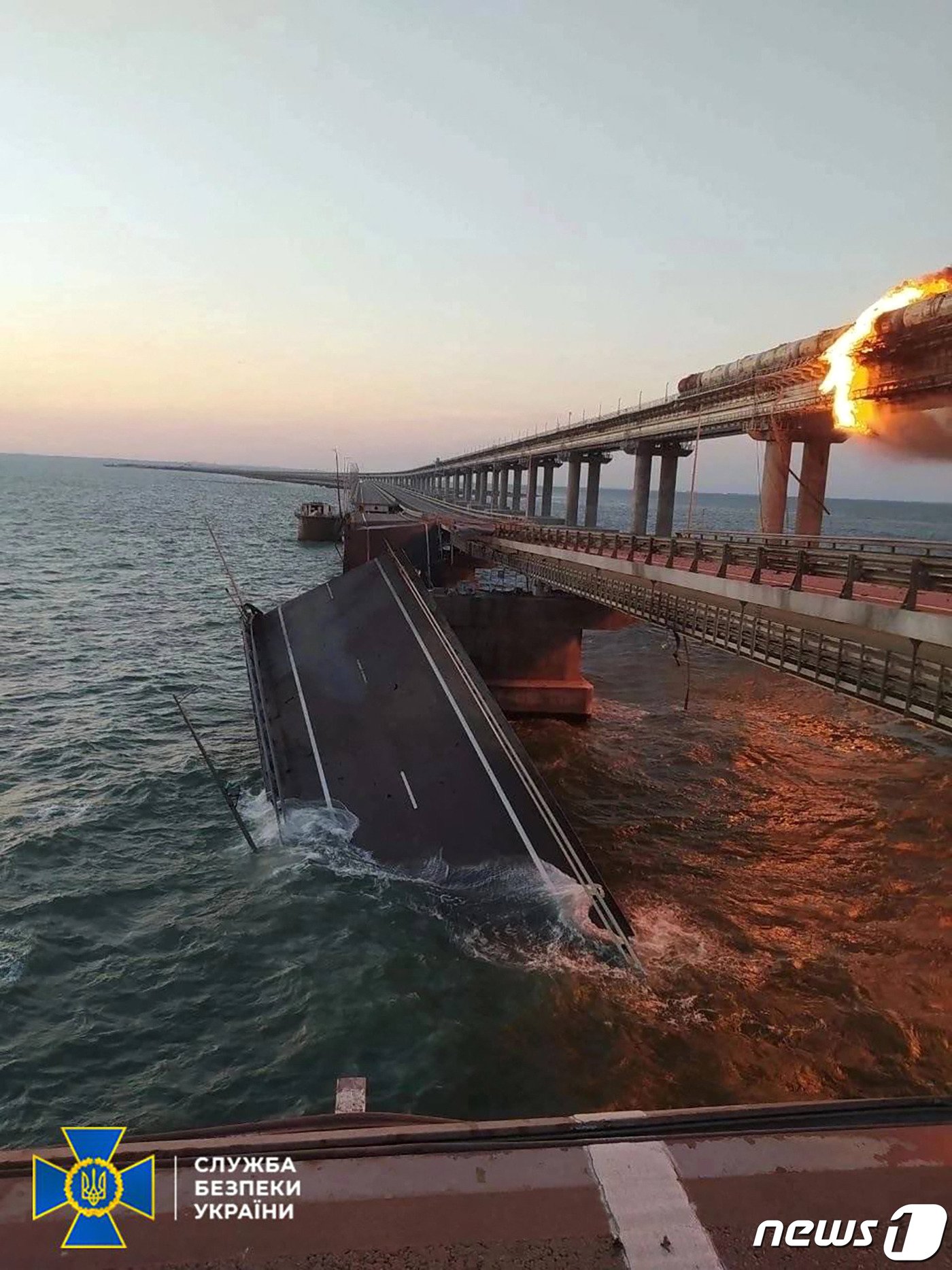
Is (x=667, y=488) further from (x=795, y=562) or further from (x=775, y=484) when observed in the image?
(x=795, y=562)

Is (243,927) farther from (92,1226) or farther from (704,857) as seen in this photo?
(704,857)

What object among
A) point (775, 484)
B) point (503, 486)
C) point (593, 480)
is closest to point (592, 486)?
point (593, 480)

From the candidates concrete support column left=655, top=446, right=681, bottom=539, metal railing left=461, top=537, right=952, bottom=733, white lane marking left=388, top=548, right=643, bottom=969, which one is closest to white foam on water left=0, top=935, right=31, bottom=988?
white lane marking left=388, top=548, right=643, bottom=969

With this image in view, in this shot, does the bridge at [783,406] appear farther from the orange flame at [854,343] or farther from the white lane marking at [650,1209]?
the white lane marking at [650,1209]

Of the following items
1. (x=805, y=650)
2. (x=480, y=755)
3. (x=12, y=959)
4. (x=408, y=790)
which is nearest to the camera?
(x=12, y=959)

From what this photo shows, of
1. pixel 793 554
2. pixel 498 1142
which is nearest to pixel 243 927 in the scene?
pixel 498 1142

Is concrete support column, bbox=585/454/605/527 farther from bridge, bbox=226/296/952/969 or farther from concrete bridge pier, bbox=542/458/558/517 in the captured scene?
bridge, bbox=226/296/952/969
